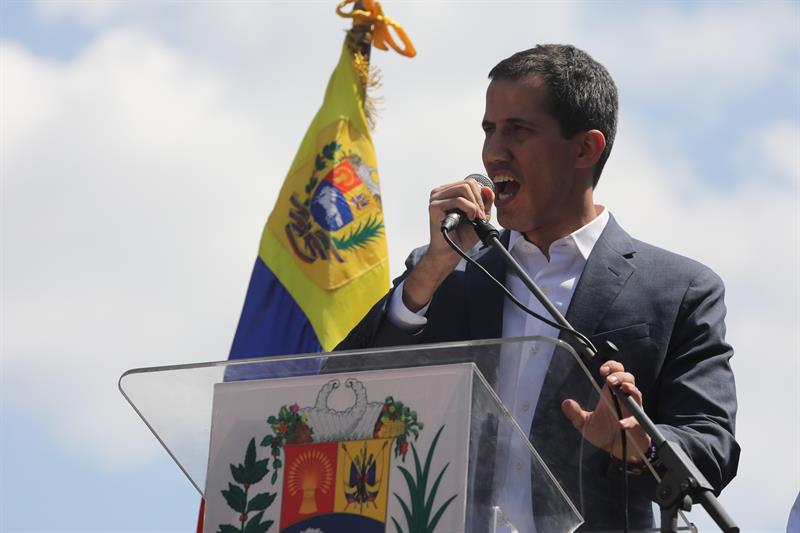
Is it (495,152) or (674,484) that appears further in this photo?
(495,152)

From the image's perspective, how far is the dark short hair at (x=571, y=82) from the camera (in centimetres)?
400

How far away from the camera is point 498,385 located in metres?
2.56

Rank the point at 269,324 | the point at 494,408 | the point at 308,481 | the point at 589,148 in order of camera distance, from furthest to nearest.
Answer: the point at 269,324 < the point at 589,148 < the point at 308,481 < the point at 494,408

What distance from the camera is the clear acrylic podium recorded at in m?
2.51

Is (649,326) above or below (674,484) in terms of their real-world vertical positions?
above

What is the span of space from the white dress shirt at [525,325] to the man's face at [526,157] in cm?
10

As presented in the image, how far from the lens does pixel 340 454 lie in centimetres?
262

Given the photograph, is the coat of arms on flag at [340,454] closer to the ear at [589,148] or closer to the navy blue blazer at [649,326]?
the navy blue blazer at [649,326]

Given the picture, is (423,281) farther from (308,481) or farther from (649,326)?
(308,481)

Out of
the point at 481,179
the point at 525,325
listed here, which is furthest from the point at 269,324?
the point at 481,179

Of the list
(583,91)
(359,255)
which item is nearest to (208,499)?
(583,91)

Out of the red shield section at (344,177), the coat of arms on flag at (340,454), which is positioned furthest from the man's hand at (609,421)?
the red shield section at (344,177)

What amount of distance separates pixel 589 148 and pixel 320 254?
3950 millimetres

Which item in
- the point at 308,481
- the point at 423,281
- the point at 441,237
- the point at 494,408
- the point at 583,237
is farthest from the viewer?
the point at 583,237
